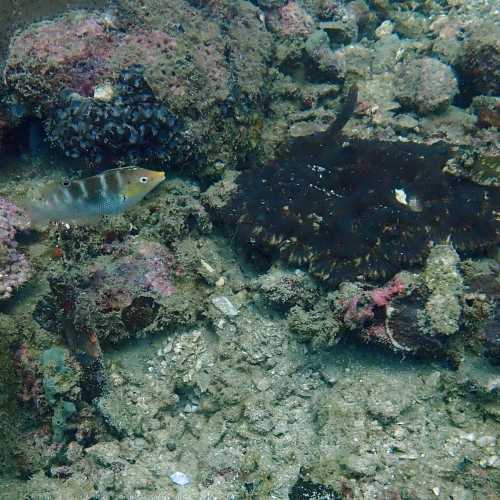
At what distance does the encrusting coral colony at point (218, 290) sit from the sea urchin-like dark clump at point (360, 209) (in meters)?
0.02

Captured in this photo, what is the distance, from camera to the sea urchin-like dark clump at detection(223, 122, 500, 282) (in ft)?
13.8

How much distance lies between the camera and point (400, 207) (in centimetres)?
436

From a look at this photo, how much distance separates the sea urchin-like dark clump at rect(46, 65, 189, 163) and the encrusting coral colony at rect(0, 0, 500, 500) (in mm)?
22

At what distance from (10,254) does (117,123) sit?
1641 mm

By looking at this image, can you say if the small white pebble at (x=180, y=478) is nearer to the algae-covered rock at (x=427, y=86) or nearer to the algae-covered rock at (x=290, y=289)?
the algae-covered rock at (x=290, y=289)

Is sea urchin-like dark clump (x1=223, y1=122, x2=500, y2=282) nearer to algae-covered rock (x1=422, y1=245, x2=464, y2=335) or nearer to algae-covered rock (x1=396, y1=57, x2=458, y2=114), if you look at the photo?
algae-covered rock (x1=422, y1=245, x2=464, y2=335)

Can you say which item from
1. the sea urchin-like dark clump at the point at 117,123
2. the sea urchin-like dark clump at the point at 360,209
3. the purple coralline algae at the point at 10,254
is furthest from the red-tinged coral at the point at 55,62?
the sea urchin-like dark clump at the point at 360,209

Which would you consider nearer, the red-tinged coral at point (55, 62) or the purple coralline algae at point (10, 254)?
the purple coralline algae at point (10, 254)

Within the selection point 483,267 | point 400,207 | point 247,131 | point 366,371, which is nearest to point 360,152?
point 400,207

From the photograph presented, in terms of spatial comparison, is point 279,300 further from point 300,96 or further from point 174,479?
point 300,96

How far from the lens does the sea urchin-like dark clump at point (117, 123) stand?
433 cm

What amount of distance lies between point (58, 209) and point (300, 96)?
12.6 ft

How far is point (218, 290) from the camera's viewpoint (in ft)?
15.2

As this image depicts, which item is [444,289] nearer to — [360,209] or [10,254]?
[360,209]
